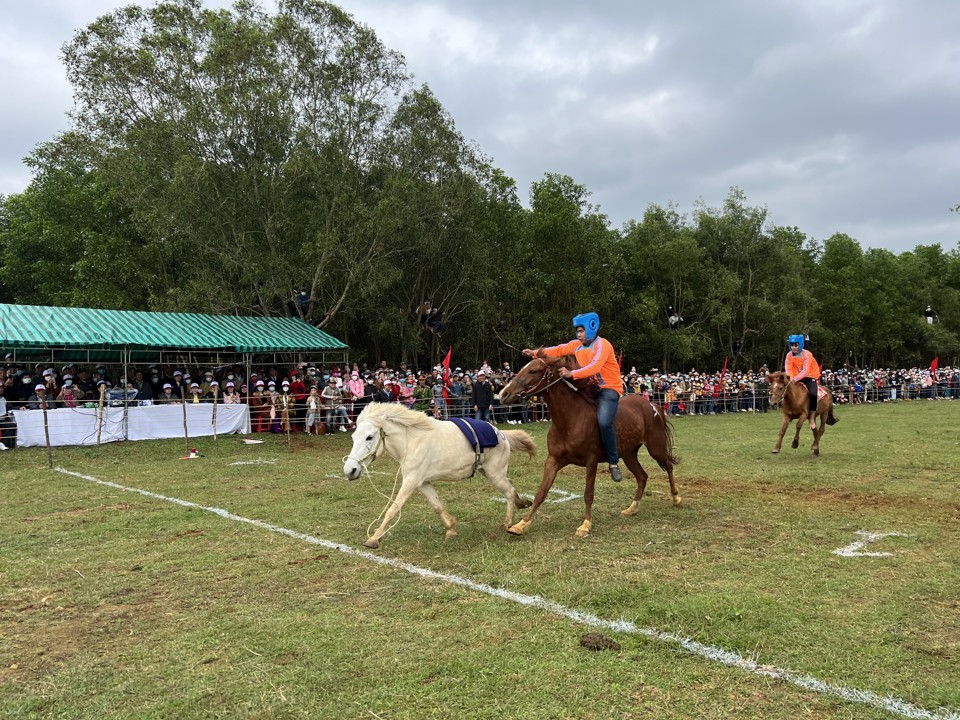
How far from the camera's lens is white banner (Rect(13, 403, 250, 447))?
16.3 meters

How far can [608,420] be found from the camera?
25.6 feet

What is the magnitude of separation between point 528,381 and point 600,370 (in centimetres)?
103

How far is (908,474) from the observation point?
11453 millimetres

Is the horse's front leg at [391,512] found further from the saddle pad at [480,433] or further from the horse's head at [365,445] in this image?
the saddle pad at [480,433]

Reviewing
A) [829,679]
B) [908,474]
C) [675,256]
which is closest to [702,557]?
[829,679]

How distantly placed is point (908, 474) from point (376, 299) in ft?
80.6

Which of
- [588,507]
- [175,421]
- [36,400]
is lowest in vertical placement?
[588,507]

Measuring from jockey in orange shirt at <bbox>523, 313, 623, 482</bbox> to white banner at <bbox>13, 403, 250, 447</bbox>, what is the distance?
44.7 feet

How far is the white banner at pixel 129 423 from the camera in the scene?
53.6 ft

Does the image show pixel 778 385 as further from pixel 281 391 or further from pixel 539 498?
pixel 281 391

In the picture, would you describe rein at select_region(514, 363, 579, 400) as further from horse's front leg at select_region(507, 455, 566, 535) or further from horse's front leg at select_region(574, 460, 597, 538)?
horse's front leg at select_region(574, 460, 597, 538)

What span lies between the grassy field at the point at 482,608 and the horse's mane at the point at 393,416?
130cm

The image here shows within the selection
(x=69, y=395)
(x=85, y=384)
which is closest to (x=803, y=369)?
(x=69, y=395)

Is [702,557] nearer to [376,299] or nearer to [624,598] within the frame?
[624,598]
